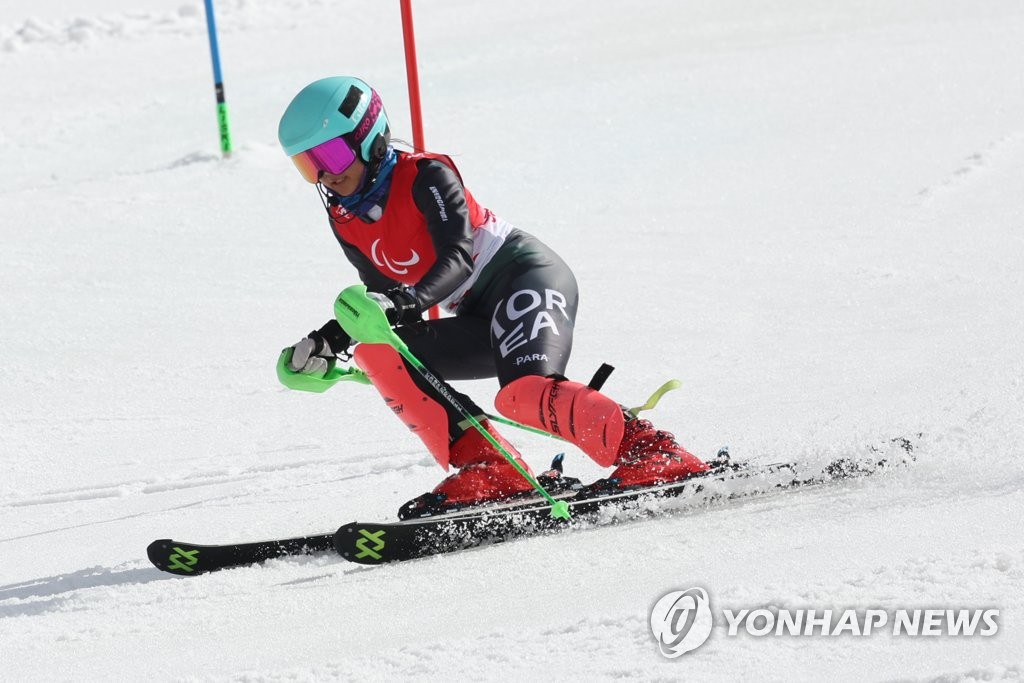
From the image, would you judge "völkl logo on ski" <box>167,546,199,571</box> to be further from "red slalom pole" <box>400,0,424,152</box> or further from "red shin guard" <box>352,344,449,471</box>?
"red slalom pole" <box>400,0,424,152</box>

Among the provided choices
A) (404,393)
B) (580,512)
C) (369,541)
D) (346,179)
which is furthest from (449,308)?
(369,541)

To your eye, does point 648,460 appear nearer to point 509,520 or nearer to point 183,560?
point 509,520

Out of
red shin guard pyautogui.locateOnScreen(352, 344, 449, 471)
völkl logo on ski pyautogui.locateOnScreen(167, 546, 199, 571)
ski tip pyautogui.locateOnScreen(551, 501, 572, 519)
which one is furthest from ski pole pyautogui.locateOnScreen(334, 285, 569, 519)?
völkl logo on ski pyautogui.locateOnScreen(167, 546, 199, 571)

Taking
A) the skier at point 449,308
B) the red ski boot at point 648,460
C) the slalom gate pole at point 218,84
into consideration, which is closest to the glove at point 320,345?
the skier at point 449,308

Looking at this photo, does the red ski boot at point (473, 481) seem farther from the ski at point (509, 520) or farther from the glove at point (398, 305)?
the glove at point (398, 305)

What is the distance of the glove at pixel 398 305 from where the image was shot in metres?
3.85

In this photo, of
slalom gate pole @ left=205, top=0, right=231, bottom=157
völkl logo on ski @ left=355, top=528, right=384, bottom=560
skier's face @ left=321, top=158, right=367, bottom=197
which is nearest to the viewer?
völkl logo on ski @ left=355, top=528, right=384, bottom=560

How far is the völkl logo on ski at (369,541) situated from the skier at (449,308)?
305 mm

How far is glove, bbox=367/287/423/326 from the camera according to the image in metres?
3.85

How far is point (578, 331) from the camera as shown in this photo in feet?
22.6

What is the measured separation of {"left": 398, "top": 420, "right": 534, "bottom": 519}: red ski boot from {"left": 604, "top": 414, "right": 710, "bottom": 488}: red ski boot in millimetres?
325

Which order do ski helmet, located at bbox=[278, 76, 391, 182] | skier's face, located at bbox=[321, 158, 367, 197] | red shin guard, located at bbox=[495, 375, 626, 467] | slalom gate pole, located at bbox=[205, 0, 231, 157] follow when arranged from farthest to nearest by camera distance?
slalom gate pole, located at bbox=[205, 0, 231, 157] → skier's face, located at bbox=[321, 158, 367, 197] → ski helmet, located at bbox=[278, 76, 391, 182] → red shin guard, located at bbox=[495, 375, 626, 467]

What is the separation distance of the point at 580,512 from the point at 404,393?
73cm

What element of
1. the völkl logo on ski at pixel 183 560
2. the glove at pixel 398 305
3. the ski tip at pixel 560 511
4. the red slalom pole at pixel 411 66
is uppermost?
the red slalom pole at pixel 411 66
